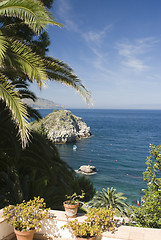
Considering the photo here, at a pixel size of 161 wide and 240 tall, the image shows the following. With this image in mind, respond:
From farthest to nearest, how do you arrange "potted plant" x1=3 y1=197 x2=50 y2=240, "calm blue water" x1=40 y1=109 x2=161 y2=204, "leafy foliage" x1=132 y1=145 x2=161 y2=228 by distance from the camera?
"calm blue water" x1=40 y1=109 x2=161 y2=204
"leafy foliage" x1=132 y1=145 x2=161 y2=228
"potted plant" x1=3 y1=197 x2=50 y2=240

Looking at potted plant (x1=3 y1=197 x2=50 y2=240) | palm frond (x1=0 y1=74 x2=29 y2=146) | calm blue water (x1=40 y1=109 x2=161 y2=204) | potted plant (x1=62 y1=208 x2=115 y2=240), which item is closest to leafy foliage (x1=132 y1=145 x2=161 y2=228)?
potted plant (x1=62 y1=208 x2=115 y2=240)

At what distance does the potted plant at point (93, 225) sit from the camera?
395 cm

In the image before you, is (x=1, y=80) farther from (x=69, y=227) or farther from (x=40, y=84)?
(x=69, y=227)

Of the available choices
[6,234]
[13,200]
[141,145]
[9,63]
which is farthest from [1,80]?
[141,145]

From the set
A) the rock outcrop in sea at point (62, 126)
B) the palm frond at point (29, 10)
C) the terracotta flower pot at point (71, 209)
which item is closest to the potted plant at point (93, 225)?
the terracotta flower pot at point (71, 209)

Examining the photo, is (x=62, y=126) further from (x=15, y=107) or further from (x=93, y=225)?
(x=93, y=225)

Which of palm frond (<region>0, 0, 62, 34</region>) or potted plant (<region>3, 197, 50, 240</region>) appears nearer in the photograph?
potted plant (<region>3, 197, 50, 240</region>)

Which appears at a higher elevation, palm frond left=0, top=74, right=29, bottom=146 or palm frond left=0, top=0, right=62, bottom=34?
palm frond left=0, top=0, right=62, bottom=34

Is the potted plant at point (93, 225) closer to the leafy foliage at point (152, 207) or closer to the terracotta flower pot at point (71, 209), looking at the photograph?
the terracotta flower pot at point (71, 209)

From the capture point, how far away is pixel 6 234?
173 inches

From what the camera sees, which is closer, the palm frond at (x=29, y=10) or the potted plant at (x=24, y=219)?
the potted plant at (x=24, y=219)

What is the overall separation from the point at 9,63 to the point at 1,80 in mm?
734

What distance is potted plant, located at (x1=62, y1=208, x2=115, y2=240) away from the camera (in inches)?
155

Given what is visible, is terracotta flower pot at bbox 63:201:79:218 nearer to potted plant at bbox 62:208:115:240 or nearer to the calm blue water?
potted plant at bbox 62:208:115:240
